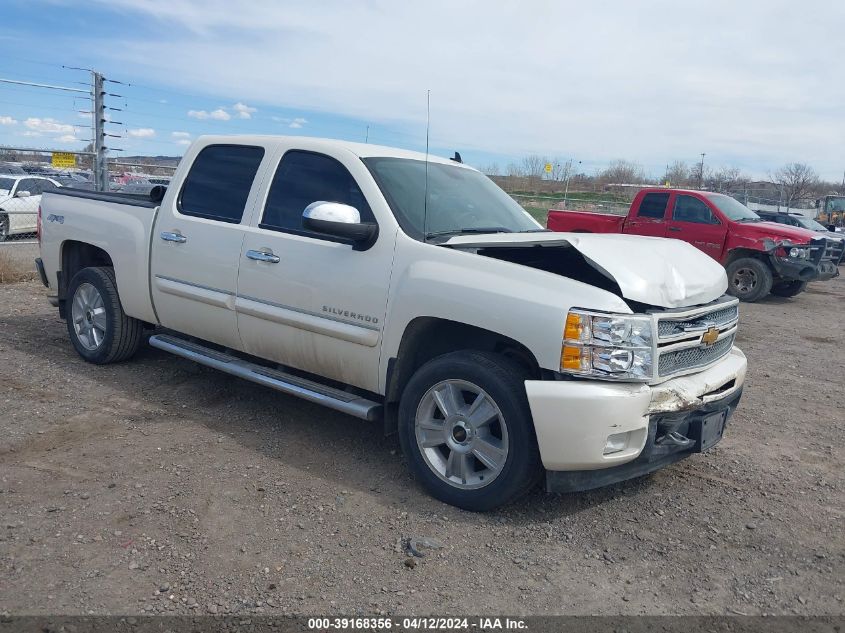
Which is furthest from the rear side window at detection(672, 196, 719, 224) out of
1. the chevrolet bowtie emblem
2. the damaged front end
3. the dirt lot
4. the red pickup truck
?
the chevrolet bowtie emblem

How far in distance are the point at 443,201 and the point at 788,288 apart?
36.1 feet

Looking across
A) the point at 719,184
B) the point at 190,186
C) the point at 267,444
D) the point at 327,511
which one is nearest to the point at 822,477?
the point at 327,511

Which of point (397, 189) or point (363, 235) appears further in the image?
point (397, 189)

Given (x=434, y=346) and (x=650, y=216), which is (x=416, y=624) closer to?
(x=434, y=346)

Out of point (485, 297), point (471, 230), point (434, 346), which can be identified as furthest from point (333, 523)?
point (471, 230)

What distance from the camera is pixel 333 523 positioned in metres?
3.61

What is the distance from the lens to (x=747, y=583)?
3.23 meters

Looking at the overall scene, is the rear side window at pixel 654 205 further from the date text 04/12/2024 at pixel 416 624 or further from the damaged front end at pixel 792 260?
the date text 04/12/2024 at pixel 416 624

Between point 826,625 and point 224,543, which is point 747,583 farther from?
point 224,543

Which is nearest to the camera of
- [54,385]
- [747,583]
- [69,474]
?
[747,583]

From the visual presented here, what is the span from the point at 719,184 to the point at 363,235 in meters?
46.2

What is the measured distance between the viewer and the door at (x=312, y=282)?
4.14 m

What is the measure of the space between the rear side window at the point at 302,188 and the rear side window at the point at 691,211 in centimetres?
1038

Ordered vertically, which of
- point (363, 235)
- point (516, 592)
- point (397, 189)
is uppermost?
point (397, 189)
